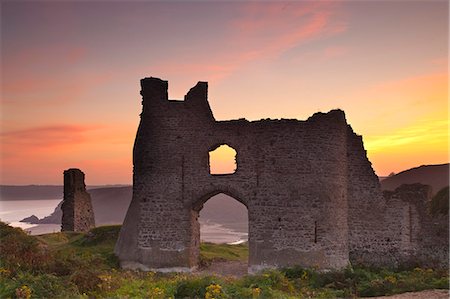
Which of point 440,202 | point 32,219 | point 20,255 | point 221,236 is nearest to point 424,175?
point 440,202

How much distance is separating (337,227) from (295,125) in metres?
5.32

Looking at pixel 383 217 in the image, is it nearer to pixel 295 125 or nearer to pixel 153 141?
pixel 295 125

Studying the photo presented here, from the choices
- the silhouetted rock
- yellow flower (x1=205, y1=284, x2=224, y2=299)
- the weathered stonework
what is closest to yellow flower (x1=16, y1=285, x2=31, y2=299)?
yellow flower (x1=205, y1=284, x2=224, y2=299)

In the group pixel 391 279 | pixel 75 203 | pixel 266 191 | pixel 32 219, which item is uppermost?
pixel 266 191

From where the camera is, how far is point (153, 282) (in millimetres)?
20203

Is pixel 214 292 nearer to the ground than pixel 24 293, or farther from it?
nearer to the ground

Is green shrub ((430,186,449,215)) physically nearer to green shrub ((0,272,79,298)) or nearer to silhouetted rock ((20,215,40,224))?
green shrub ((0,272,79,298))

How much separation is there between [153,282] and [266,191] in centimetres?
701

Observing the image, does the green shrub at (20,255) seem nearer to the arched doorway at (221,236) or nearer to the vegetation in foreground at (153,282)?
the vegetation in foreground at (153,282)

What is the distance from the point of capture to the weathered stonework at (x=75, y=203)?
1572 inches

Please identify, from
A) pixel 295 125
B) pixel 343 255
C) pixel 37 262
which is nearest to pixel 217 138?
pixel 295 125

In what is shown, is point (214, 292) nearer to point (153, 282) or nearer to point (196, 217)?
point (153, 282)

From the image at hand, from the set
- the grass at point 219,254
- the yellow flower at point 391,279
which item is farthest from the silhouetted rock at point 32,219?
the yellow flower at point 391,279

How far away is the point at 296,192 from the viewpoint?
23297mm
